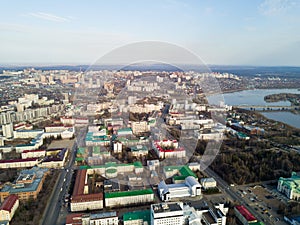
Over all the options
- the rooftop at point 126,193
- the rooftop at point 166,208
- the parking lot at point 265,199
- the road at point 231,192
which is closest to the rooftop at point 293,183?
the parking lot at point 265,199

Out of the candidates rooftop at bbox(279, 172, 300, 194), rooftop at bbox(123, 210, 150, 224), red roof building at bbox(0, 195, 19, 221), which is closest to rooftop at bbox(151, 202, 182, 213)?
rooftop at bbox(123, 210, 150, 224)

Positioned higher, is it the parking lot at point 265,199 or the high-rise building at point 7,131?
the high-rise building at point 7,131

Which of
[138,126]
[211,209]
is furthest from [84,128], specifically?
[211,209]

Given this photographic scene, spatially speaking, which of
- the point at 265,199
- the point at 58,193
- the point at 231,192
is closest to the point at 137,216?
the point at 58,193

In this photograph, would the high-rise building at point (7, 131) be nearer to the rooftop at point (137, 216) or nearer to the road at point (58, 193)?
the road at point (58, 193)

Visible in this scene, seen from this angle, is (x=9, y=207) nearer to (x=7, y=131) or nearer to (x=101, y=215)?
(x=101, y=215)

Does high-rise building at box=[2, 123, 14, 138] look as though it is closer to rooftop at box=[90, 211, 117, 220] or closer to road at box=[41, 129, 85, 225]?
road at box=[41, 129, 85, 225]

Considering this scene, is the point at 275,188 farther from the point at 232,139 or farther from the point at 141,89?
the point at 141,89
